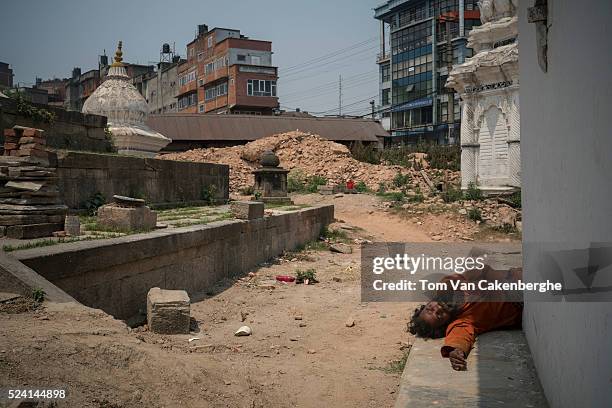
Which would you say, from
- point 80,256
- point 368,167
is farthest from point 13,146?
point 368,167

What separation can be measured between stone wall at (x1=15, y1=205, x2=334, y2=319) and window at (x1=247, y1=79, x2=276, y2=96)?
3226cm

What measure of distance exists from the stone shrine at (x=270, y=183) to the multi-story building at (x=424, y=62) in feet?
73.0

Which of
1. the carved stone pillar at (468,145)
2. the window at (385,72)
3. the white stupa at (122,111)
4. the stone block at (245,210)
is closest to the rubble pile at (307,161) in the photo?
the carved stone pillar at (468,145)

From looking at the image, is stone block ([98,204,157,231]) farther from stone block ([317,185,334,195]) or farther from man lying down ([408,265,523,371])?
stone block ([317,185,334,195])

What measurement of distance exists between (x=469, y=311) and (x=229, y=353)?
7.56 feet

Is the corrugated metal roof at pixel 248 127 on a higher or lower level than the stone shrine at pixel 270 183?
higher

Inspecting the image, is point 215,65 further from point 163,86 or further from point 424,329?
point 424,329

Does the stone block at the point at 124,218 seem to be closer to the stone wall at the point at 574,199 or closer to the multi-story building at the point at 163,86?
the stone wall at the point at 574,199

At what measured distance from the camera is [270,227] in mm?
11453

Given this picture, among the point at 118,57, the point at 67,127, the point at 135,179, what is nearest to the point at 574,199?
the point at 135,179

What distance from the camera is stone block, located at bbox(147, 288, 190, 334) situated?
573cm

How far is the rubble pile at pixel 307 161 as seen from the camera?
22.7 m

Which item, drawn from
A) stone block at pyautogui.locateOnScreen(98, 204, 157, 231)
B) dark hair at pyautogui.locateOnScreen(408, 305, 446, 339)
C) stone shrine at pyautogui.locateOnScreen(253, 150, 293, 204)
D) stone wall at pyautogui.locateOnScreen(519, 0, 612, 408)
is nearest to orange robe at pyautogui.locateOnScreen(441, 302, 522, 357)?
dark hair at pyautogui.locateOnScreen(408, 305, 446, 339)

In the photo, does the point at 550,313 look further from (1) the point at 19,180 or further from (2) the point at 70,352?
(1) the point at 19,180
